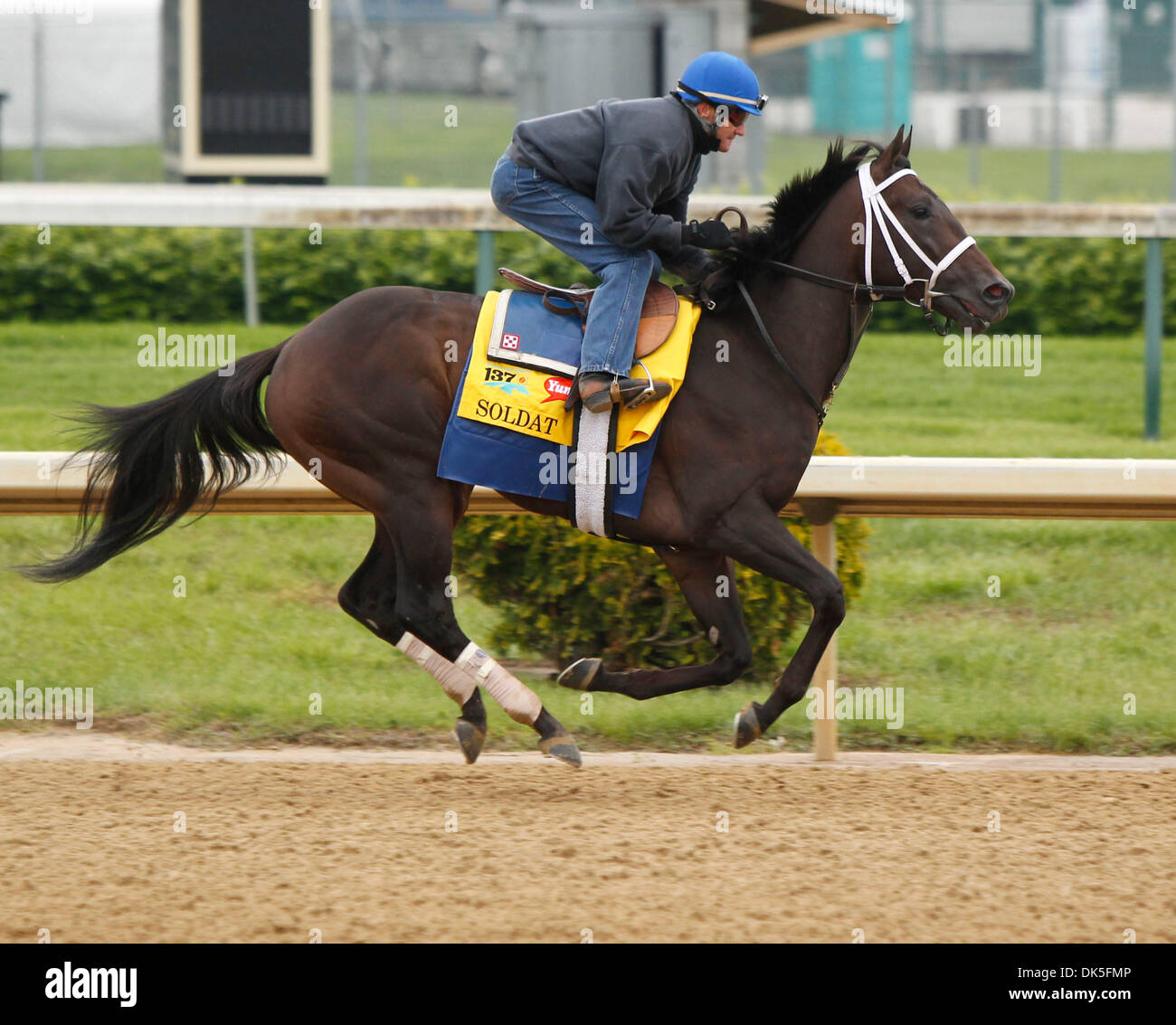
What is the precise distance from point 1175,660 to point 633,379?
340 cm

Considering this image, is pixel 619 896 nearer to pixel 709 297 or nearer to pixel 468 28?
pixel 709 297

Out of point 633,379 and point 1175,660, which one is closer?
point 633,379

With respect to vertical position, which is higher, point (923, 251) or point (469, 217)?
point (469, 217)

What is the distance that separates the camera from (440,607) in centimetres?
511

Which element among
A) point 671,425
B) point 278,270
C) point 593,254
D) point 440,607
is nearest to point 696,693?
point 440,607

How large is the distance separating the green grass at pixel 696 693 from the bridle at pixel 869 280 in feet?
5.91

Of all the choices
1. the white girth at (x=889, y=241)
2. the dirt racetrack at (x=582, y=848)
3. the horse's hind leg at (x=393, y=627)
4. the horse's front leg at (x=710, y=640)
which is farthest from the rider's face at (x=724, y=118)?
the dirt racetrack at (x=582, y=848)

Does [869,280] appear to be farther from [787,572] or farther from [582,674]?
[582,674]

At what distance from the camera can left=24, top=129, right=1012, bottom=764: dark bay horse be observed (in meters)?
4.86

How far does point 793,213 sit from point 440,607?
1687 mm

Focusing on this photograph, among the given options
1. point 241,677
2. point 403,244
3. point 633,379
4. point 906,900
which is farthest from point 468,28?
point 906,900

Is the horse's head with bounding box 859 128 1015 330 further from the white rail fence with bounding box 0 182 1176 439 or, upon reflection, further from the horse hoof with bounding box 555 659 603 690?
the white rail fence with bounding box 0 182 1176 439

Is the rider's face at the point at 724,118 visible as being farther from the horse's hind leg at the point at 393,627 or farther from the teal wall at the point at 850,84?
the teal wall at the point at 850,84

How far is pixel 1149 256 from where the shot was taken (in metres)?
8.86
